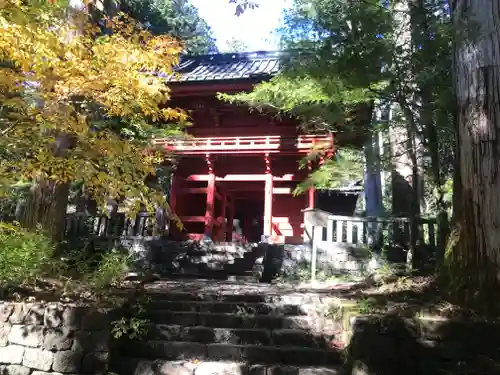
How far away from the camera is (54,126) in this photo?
185 inches

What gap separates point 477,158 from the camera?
170 inches

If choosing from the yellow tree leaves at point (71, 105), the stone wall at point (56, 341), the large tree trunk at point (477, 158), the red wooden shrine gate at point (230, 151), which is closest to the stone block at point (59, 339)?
the stone wall at point (56, 341)

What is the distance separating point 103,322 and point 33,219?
10.4 feet

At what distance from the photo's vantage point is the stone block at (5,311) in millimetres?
4879

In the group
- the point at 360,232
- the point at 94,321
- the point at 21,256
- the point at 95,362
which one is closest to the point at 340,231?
the point at 360,232

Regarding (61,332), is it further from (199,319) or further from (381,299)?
(381,299)

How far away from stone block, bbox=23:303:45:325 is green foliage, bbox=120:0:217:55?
1647cm

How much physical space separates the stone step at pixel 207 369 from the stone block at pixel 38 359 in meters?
0.75

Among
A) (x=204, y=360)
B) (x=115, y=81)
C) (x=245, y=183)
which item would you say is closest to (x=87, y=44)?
(x=115, y=81)

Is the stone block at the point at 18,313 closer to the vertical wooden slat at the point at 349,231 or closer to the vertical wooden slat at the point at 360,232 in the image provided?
the vertical wooden slat at the point at 349,231

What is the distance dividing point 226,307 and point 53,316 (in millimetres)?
2217

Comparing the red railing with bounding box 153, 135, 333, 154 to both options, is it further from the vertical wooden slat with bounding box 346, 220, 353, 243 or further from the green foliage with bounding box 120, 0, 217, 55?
the green foliage with bounding box 120, 0, 217, 55

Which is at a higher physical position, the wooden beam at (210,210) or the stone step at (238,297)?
the wooden beam at (210,210)

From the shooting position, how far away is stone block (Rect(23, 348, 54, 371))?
4555 millimetres
